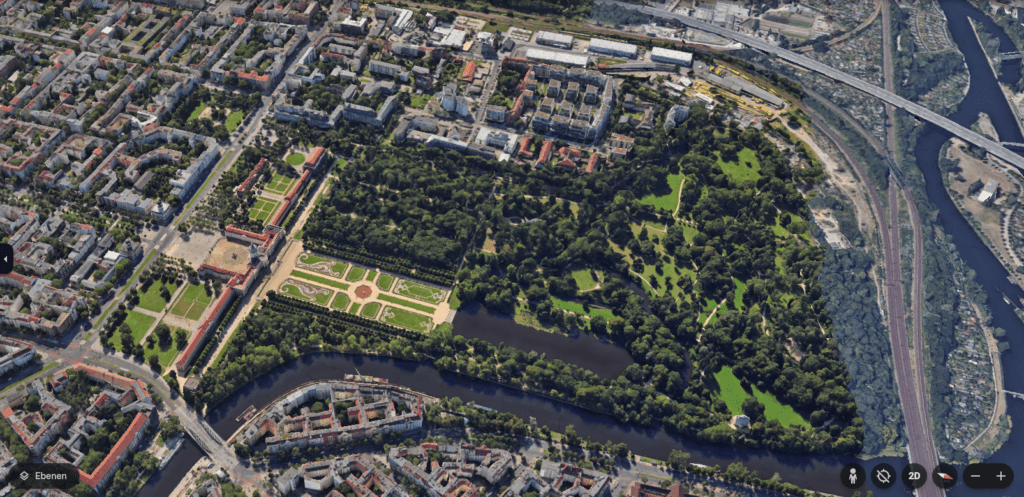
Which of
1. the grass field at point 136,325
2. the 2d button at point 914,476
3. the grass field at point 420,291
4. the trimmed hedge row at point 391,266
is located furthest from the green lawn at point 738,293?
the grass field at point 136,325

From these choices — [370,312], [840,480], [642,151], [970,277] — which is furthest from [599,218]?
[970,277]

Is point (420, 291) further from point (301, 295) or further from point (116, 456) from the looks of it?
point (116, 456)

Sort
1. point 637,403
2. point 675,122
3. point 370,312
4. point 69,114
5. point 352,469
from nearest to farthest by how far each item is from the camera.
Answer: point 352,469
point 637,403
point 370,312
point 69,114
point 675,122

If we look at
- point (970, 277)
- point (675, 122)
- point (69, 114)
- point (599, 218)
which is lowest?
point (69, 114)

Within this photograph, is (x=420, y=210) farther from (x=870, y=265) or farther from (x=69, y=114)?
(x=870, y=265)

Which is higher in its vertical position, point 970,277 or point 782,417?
point 970,277

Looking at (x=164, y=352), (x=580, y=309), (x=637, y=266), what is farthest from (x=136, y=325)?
(x=637, y=266)

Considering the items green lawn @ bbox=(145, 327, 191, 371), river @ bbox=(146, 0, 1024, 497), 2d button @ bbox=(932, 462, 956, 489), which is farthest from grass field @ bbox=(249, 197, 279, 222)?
2d button @ bbox=(932, 462, 956, 489)
